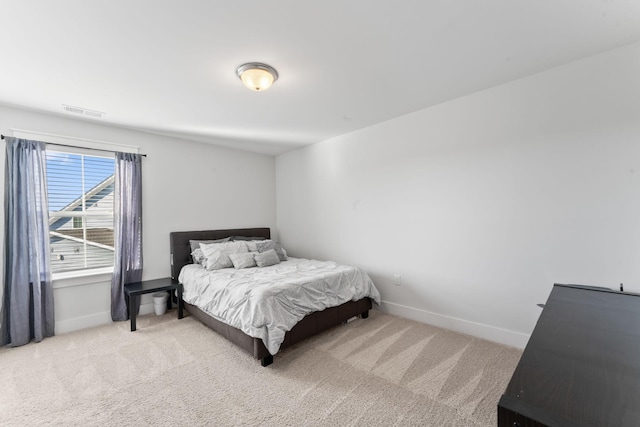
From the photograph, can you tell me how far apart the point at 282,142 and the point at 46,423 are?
3.80 m

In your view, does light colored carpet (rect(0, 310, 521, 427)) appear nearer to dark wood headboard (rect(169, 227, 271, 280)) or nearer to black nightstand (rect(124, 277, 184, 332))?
black nightstand (rect(124, 277, 184, 332))

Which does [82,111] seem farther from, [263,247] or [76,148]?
[263,247]

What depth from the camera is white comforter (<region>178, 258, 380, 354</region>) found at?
2467 millimetres

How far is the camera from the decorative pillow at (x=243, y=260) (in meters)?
3.69

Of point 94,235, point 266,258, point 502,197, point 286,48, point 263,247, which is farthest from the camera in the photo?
point 263,247

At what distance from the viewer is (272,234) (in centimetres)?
528

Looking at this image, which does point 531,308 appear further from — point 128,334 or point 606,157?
point 128,334

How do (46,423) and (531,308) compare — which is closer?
(46,423)

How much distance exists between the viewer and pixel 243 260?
3727 millimetres

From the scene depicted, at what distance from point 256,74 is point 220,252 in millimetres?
2415

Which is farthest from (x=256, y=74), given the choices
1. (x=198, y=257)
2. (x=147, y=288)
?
(x=147, y=288)

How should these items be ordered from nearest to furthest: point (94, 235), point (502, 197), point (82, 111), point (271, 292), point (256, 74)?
point (256, 74), point (271, 292), point (502, 197), point (82, 111), point (94, 235)

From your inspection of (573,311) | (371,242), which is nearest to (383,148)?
(371,242)

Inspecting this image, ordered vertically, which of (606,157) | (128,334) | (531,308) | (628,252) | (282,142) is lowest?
(128,334)
